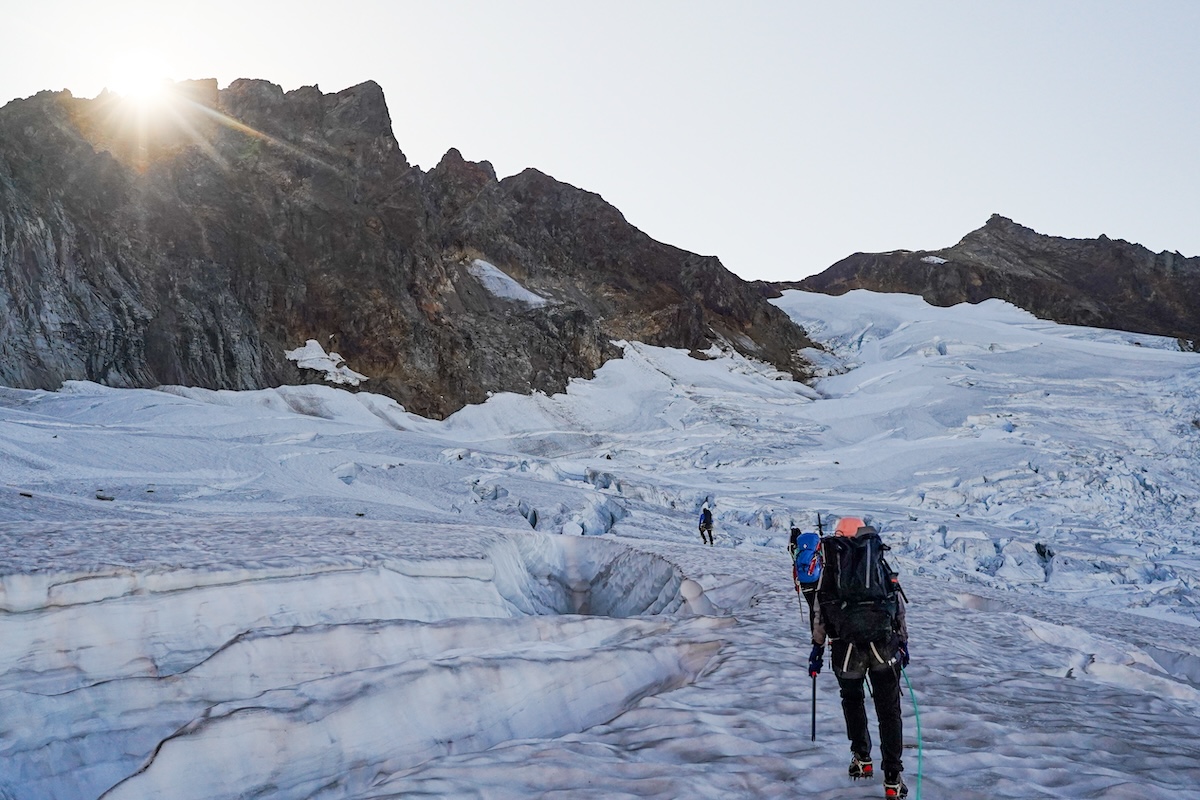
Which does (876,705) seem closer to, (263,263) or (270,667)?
(270,667)

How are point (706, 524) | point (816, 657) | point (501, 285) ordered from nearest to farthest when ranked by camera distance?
1. point (816, 657)
2. point (706, 524)
3. point (501, 285)

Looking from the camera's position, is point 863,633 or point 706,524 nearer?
point 863,633

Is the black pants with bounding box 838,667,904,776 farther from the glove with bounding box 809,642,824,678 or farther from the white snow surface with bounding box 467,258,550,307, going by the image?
the white snow surface with bounding box 467,258,550,307

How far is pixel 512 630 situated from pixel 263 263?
41.4m

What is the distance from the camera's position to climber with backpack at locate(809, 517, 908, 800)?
439 cm

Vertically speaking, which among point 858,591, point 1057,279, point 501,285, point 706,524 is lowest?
point 706,524

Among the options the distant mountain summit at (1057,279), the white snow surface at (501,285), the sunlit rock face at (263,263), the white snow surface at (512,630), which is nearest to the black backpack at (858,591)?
the white snow surface at (512,630)

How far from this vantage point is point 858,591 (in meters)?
4.47

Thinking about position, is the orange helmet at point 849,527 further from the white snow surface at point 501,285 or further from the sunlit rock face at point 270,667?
the white snow surface at point 501,285

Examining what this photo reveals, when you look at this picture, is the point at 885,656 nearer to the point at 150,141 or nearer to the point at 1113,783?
the point at 1113,783

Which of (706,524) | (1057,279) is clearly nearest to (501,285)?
(706,524)

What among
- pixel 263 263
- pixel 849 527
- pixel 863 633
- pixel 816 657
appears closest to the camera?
pixel 863 633

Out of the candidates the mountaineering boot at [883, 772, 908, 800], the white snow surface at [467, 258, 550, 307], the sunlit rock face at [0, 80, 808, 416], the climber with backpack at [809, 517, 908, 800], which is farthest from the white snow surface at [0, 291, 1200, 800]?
the white snow surface at [467, 258, 550, 307]

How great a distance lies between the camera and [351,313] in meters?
44.6
